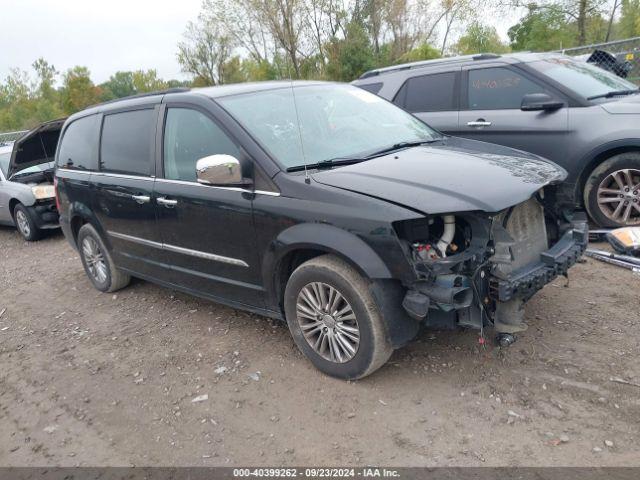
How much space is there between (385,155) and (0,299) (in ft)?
15.9

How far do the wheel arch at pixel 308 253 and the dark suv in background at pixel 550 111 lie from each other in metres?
Answer: 2.72

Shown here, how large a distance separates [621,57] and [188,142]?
10.2 metres

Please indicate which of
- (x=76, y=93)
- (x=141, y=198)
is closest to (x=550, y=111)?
(x=141, y=198)

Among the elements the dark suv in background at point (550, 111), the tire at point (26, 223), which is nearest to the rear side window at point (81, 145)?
the tire at point (26, 223)

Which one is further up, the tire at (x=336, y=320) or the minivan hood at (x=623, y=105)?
the minivan hood at (x=623, y=105)

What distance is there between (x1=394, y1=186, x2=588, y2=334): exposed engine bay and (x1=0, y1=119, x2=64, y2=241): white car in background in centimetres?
742

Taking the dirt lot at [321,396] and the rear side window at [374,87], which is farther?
the rear side window at [374,87]

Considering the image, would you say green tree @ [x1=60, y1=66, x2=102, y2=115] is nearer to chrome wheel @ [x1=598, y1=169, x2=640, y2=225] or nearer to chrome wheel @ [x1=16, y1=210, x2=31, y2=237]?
chrome wheel @ [x1=16, y1=210, x2=31, y2=237]

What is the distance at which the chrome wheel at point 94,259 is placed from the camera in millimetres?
5559

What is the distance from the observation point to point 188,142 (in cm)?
407

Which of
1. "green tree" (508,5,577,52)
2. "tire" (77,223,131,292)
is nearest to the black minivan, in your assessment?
"tire" (77,223,131,292)

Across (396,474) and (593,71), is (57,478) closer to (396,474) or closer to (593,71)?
(396,474)

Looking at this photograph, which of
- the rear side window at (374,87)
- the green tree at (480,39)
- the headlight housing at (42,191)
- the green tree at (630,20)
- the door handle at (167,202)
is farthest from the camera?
the green tree at (480,39)

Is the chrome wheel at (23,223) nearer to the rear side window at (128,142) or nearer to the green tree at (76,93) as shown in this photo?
the rear side window at (128,142)
